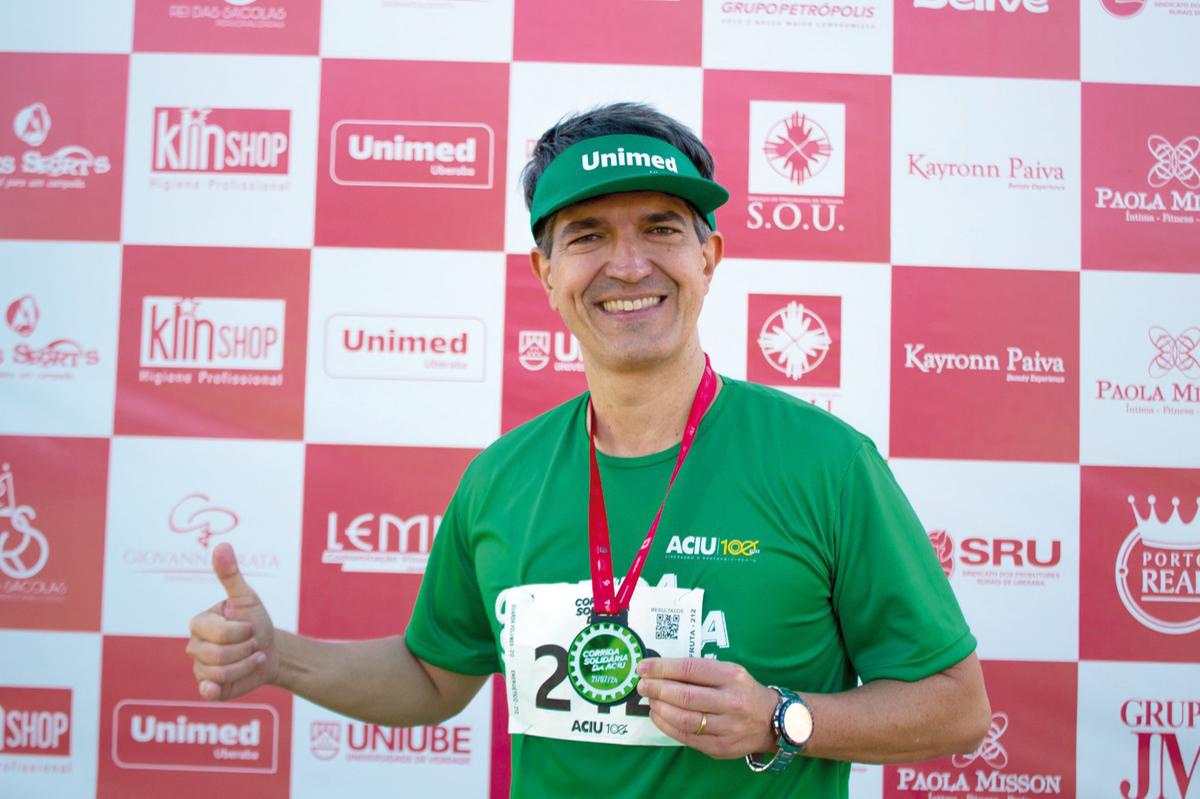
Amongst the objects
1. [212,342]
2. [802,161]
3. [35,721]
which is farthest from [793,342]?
[35,721]

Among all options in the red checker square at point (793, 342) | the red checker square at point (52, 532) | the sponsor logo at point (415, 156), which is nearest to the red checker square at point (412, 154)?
the sponsor logo at point (415, 156)

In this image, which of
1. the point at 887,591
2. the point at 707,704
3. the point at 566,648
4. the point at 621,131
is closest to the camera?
the point at 707,704

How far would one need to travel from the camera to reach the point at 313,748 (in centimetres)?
239

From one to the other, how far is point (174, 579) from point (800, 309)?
6.06 feet

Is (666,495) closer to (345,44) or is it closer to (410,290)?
(410,290)

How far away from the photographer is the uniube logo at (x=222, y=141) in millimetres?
2482

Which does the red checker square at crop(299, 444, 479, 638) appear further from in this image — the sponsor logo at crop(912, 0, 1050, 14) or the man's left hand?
the sponsor logo at crop(912, 0, 1050, 14)

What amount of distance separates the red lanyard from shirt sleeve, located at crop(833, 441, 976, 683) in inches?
9.3

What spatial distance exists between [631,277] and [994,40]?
5.85 feet

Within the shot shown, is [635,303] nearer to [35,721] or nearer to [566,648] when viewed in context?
[566,648]

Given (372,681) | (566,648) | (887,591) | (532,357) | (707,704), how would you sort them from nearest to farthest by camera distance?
(707,704) → (887,591) → (566,648) → (372,681) → (532,357)

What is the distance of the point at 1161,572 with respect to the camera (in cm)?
237

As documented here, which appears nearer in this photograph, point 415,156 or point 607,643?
point 607,643

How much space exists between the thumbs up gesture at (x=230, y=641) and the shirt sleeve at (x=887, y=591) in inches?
32.6
